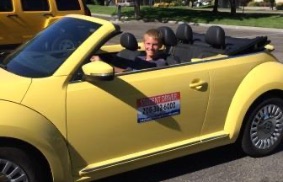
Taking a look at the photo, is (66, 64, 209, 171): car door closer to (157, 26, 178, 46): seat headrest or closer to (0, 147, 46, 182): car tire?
(0, 147, 46, 182): car tire

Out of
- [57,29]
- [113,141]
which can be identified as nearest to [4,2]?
[57,29]

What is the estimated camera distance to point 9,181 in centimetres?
358

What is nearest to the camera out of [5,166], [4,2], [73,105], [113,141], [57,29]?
[5,166]

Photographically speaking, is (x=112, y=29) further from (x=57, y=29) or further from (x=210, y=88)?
(x=210, y=88)

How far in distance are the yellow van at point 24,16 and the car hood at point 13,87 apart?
8.19m

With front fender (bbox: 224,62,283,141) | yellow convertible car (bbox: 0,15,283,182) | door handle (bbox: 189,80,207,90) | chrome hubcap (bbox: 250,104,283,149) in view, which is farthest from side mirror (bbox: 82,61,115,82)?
chrome hubcap (bbox: 250,104,283,149)

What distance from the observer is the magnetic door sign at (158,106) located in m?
4.13

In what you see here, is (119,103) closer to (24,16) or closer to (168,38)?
(168,38)

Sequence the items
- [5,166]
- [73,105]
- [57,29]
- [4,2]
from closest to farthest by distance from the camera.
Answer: [5,166] → [73,105] → [57,29] → [4,2]

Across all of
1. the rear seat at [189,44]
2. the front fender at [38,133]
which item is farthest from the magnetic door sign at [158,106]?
the front fender at [38,133]

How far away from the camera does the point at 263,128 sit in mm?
5137

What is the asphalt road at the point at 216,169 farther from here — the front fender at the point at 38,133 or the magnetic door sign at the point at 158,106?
the front fender at the point at 38,133

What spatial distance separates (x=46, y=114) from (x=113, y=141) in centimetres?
64

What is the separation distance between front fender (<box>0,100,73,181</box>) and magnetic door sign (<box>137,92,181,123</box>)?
74cm
